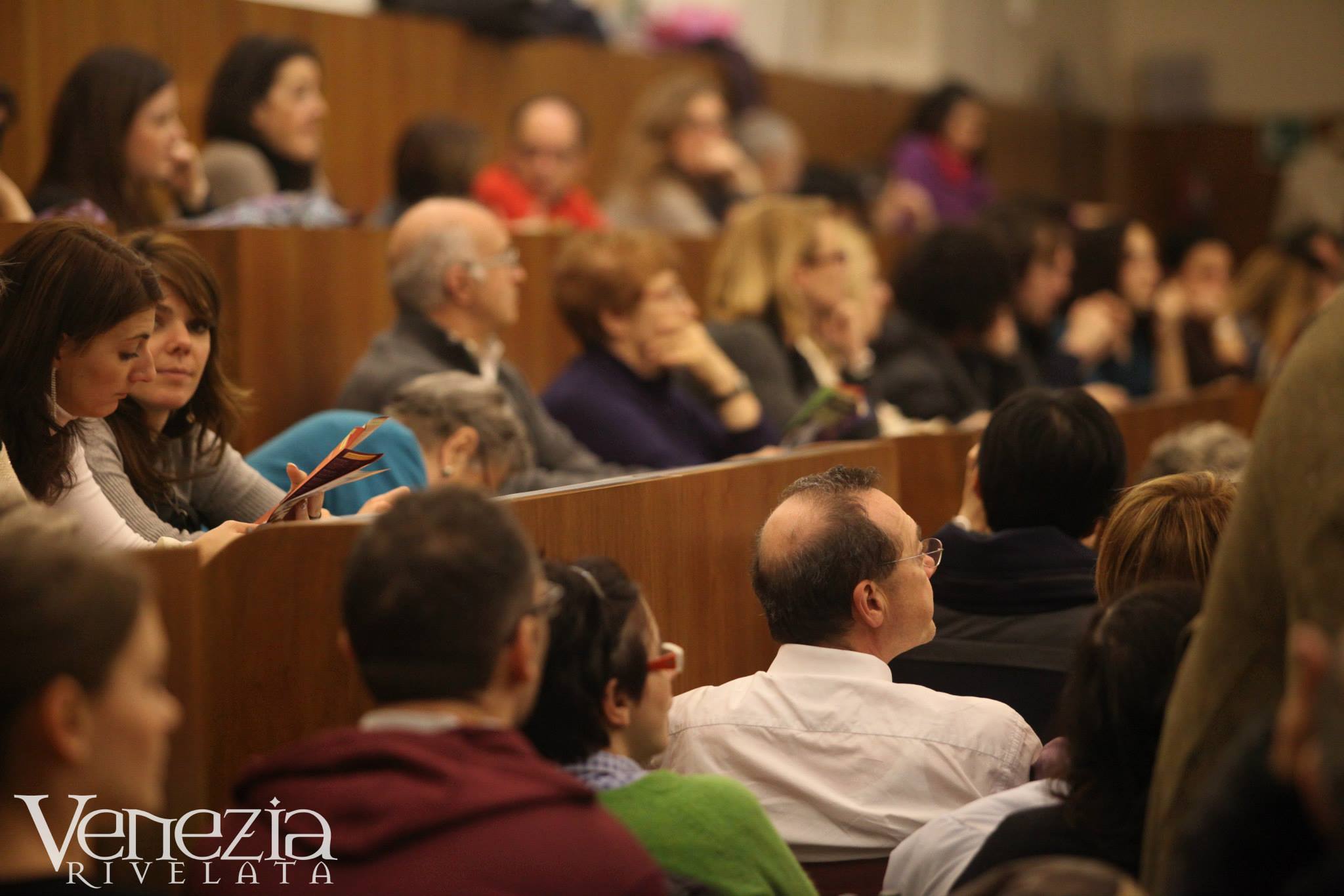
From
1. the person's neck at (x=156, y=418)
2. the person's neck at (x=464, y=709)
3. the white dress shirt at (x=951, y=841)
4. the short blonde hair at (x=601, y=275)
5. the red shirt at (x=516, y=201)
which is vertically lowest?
the white dress shirt at (x=951, y=841)

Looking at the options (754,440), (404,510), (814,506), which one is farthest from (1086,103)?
(404,510)

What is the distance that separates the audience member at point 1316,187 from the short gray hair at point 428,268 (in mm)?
6755

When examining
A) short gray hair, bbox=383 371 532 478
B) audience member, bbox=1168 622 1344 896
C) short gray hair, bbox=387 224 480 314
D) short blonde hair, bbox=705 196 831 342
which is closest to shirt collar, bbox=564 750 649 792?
audience member, bbox=1168 622 1344 896

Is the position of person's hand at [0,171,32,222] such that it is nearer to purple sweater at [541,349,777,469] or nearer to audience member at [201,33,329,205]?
audience member at [201,33,329,205]

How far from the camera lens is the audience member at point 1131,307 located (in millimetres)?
6047

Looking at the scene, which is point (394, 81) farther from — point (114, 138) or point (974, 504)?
point (974, 504)

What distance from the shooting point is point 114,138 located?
11.8 ft

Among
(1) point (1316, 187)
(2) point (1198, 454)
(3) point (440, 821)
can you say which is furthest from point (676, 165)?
(1) point (1316, 187)

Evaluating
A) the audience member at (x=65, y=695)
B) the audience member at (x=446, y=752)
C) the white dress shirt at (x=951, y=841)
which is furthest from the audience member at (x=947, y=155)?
the audience member at (x=65, y=695)

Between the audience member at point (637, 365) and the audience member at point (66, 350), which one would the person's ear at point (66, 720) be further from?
the audience member at point (637, 365)

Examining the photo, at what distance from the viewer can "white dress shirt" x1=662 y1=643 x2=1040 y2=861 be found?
2068 mm

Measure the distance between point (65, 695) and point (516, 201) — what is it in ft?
13.2

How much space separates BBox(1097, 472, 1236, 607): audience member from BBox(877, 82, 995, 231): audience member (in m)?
5.20

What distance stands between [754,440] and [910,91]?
4.94 meters
